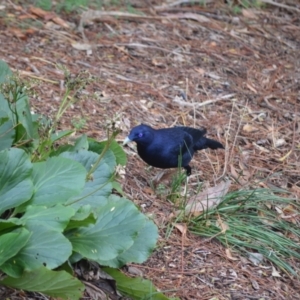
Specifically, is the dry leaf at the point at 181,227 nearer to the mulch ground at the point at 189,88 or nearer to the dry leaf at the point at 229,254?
the mulch ground at the point at 189,88

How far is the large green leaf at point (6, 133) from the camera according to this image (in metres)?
3.56

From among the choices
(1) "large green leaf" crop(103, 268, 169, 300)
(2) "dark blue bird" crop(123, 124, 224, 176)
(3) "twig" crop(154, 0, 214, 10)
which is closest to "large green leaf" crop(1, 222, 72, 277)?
(1) "large green leaf" crop(103, 268, 169, 300)

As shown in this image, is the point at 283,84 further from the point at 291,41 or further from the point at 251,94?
the point at 291,41

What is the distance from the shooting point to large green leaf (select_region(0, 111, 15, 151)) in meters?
3.56

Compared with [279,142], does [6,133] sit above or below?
above

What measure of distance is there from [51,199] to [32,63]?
269cm

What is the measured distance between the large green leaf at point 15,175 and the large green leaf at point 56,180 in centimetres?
8

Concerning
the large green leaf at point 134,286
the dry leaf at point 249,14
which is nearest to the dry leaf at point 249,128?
the dry leaf at point 249,14

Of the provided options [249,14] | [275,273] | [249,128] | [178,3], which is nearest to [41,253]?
[275,273]

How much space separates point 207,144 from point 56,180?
1.97 m

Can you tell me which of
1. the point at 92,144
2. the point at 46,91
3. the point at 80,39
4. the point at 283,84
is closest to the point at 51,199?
the point at 92,144

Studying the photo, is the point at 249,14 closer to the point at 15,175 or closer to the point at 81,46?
the point at 81,46

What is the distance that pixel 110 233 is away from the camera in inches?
127

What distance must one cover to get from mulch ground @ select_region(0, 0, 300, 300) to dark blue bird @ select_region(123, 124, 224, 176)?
0.14 m
